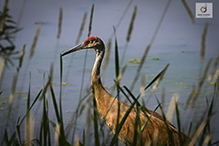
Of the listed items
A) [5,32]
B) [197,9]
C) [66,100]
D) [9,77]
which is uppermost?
[197,9]

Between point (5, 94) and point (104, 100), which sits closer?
point (104, 100)

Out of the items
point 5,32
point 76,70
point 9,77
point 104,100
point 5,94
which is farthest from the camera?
point 76,70

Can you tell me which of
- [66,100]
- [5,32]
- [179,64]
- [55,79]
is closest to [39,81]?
[55,79]

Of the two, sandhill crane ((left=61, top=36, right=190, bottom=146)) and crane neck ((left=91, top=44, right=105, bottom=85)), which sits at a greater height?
crane neck ((left=91, top=44, right=105, bottom=85))

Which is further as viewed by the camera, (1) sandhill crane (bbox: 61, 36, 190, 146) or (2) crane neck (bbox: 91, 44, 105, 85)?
(2) crane neck (bbox: 91, 44, 105, 85)

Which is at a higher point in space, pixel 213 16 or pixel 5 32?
pixel 213 16

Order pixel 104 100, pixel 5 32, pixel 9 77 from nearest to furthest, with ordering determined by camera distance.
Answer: pixel 5 32 → pixel 104 100 → pixel 9 77

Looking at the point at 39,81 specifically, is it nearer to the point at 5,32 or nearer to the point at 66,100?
the point at 66,100

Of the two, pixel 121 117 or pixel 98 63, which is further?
pixel 98 63

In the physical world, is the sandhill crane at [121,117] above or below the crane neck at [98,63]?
below

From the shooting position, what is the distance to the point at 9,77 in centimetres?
354

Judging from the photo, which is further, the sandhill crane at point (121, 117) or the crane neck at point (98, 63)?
the crane neck at point (98, 63)

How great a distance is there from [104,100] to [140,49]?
1.93 meters

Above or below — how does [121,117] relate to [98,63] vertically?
below
